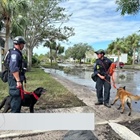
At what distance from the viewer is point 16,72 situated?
4.10 metres

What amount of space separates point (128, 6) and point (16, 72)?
10.5 feet

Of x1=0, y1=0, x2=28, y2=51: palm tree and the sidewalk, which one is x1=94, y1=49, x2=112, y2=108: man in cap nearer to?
the sidewalk

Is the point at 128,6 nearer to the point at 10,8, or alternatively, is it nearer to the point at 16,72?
the point at 16,72

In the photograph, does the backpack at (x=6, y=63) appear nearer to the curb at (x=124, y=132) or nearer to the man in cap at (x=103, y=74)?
the curb at (x=124, y=132)

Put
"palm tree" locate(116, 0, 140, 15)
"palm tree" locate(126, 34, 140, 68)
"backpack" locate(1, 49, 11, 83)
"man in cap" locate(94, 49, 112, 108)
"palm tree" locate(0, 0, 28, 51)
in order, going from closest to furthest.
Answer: "backpack" locate(1, 49, 11, 83) < "palm tree" locate(116, 0, 140, 15) < "man in cap" locate(94, 49, 112, 108) < "palm tree" locate(0, 0, 28, 51) < "palm tree" locate(126, 34, 140, 68)

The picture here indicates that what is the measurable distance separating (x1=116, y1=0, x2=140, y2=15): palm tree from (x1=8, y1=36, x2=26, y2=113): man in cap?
2.71m

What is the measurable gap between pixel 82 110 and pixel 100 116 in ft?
2.35

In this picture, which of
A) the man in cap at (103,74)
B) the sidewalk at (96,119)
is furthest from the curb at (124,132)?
the man in cap at (103,74)

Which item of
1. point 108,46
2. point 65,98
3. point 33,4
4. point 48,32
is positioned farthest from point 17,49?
point 108,46

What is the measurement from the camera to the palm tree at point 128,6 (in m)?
5.55

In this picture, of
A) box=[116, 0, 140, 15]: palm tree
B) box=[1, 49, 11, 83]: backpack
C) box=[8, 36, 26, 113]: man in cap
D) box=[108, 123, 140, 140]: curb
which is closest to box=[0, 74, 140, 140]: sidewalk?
box=[108, 123, 140, 140]: curb

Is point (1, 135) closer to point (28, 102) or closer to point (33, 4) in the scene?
point (28, 102)

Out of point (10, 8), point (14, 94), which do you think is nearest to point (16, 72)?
point (14, 94)

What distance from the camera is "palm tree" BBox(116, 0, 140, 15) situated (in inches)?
219
